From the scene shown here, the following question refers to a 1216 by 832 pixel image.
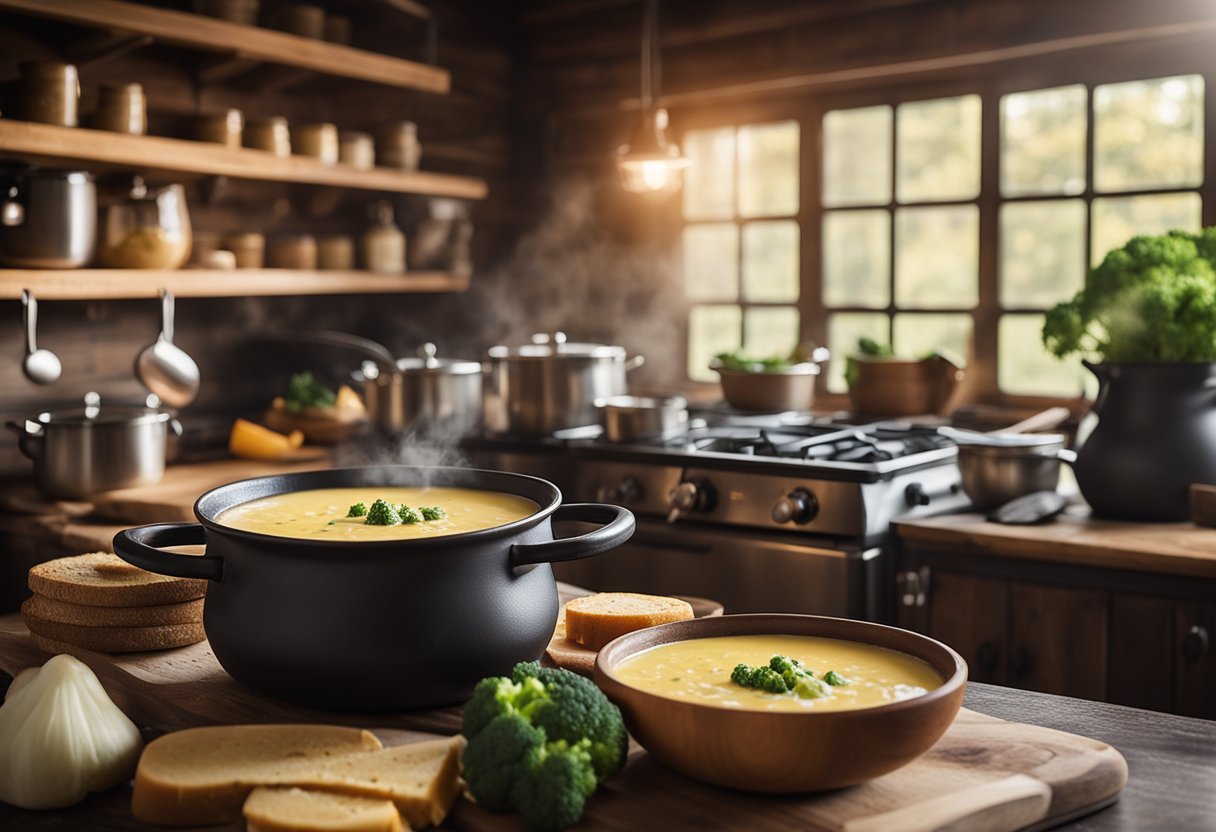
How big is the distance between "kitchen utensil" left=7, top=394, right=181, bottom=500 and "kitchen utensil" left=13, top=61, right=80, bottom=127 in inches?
28.9

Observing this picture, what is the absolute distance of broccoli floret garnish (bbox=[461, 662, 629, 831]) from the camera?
1.05m

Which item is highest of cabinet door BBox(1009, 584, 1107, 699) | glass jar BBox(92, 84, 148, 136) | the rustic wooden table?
glass jar BBox(92, 84, 148, 136)

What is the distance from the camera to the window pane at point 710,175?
4.41 meters

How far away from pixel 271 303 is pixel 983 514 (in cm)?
241

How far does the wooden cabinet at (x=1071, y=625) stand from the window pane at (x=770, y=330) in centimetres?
157

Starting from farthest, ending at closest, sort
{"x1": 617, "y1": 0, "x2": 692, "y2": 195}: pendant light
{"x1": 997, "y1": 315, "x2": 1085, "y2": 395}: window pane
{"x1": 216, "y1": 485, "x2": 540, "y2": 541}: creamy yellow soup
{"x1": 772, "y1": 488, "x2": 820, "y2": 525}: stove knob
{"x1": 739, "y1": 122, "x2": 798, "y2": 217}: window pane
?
1. {"x1": 739, "y1": 122, "x2": 798, "y2": 217}: window pane
2. {"x1": 997, "y1": 315, "x2": 1085, "y2": 395}: window pane
3. {"x1": 617, "y1": 0, "x2": 692, "y2": 195}: pendant light
4. {"x1": 772, "y1": 488, "x2": 820, "y2": 525}: stove knob
5. {"x1": 216, "y1": 485, "x2": 540, "y2": 541}: creamy yellow soup

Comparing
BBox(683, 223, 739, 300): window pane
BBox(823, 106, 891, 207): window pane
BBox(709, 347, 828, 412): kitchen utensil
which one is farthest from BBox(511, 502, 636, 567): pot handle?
BBox(683, 223, 739, 300): window pane

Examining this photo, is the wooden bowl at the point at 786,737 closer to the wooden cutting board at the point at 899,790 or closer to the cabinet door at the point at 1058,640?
the wooden cutting board at the point at 899,790

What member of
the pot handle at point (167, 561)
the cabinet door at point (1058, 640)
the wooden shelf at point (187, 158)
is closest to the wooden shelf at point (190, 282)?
the wooden shelf at point (187, 158)

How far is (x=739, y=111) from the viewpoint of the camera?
433 centimetres

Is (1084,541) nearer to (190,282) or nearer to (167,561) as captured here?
(167,561)

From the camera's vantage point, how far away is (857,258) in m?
4.13

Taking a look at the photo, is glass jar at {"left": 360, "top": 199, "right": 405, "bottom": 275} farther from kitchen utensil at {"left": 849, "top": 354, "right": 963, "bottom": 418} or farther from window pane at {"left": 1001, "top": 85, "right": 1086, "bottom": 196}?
window pane at {"left": 1001, "top": 85, "right": 1086, "bottom": 196}

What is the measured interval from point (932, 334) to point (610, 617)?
268cm
